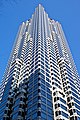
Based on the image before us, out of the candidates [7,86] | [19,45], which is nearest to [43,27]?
[19,45]

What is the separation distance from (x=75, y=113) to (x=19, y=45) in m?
71.7

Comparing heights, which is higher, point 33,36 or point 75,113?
point 33,36

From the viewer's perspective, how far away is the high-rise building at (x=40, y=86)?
72.7 metres

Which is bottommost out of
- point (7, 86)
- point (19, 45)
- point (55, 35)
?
point (7, 86)

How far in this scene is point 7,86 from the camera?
96.6 m

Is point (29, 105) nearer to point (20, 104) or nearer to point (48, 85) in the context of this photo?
point (20, 104)

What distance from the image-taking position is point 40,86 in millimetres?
78500

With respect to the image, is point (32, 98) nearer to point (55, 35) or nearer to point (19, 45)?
point (19, 45)

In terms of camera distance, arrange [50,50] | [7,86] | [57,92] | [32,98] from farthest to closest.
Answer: [50,50], [7,86], [57,92], [32,98]

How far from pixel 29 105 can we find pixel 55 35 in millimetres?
78055

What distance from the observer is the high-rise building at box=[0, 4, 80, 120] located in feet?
238

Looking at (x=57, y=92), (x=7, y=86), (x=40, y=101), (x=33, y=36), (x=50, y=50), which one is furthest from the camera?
(x=33, y=36)

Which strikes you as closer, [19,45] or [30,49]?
[30,49]

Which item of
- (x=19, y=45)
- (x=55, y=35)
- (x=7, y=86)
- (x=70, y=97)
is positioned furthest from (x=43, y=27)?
(x=70, y=97)
